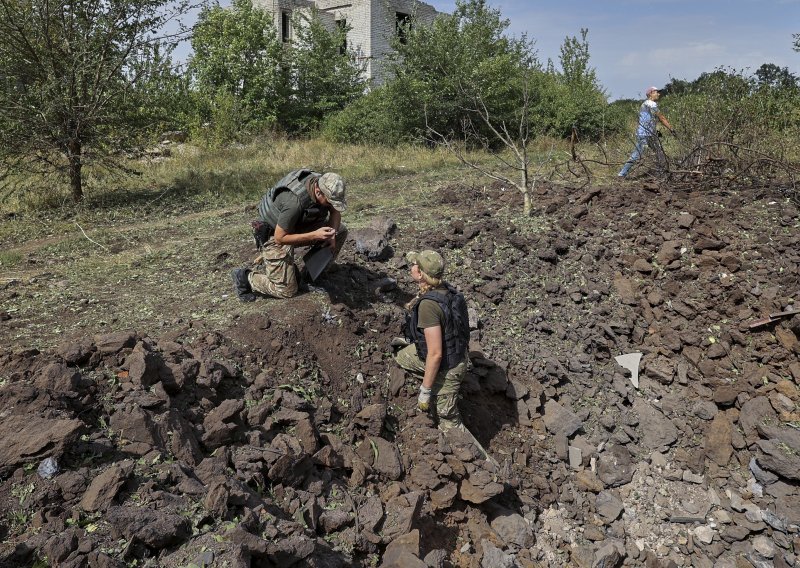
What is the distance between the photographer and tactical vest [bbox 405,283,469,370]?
3818 mm

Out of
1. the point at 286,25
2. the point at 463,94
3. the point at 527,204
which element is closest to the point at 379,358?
the point at 527,204

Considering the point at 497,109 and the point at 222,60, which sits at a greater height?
the point at 222,60

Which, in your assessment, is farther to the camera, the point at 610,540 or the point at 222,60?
the point at 222,60

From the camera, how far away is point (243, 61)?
2038 centimetres

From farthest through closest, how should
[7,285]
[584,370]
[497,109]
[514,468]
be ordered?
[497,109]
[7,285]
[584,370]
[514,468]

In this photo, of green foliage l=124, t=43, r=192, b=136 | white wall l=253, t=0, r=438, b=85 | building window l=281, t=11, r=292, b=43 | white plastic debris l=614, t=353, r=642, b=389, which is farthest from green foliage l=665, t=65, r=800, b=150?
building window l=281, t=11, r=292, b=43

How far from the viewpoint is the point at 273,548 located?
2.52m

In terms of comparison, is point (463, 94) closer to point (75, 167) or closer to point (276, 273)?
point (75, 167)

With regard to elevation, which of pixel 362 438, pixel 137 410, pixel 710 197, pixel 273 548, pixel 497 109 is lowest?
pixel 362 438

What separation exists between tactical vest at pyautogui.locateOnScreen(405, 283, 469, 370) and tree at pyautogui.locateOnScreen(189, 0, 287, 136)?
17.4m

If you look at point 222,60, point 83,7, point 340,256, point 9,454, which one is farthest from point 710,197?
point 222,60

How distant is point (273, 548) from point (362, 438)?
1.53 m

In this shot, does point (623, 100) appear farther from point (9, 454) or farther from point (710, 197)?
point (9, 454)

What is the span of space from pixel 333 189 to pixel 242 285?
1313mm
